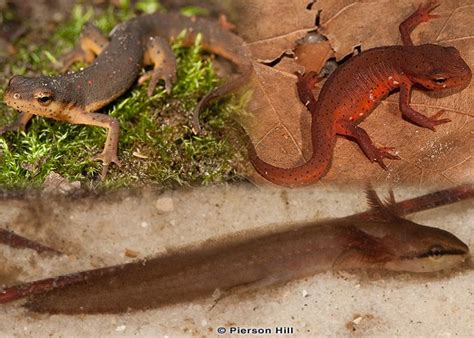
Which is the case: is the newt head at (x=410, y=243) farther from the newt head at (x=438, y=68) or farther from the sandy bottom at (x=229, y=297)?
the newt head at (x=438, y=68)

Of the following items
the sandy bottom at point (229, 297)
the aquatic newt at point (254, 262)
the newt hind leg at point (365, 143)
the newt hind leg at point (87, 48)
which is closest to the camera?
the sandy bottom at point (229, 297)

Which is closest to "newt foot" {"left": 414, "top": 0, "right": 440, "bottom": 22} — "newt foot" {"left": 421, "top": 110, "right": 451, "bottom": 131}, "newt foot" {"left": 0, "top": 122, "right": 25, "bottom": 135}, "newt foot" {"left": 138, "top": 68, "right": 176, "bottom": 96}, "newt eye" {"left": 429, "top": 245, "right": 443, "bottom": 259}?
"newt foot" {"left": 421, "top": 110, "right": 451, "bottom": 131}

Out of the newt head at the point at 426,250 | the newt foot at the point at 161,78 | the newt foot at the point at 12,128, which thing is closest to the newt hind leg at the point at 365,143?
the newt head at the point at 426,250

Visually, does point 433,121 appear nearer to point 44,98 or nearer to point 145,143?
point 145,143

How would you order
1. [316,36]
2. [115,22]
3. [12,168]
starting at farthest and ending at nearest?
[115,22], [316,36], [12,168]

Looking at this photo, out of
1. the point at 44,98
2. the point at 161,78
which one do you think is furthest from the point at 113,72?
the point at 44,98

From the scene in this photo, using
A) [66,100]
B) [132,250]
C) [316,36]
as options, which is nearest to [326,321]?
[132,250]

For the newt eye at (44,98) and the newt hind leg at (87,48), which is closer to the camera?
the newt eye at (44,98)

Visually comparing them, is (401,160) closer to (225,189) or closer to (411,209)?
(411,209)
